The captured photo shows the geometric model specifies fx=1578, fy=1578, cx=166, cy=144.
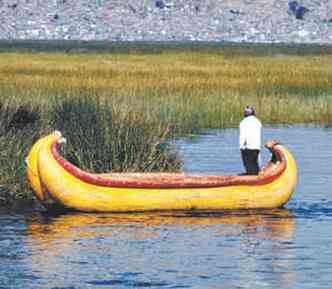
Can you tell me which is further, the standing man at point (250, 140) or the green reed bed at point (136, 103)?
the green reed bed at point (136, 103)

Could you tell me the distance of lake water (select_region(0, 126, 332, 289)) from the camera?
21859 mm

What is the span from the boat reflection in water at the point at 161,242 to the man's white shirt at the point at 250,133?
1270 mm

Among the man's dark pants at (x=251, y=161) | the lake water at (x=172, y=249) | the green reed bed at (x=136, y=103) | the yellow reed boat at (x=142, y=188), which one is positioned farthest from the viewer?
the green reed bed at (x=136, y=103)

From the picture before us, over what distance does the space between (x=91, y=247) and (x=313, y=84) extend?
1631 inches

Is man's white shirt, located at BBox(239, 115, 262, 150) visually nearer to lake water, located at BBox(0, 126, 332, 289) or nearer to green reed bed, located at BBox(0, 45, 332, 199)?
lake water, located at BBox(0, 126, 332, 289)

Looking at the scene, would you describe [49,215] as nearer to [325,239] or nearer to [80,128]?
[80,128]

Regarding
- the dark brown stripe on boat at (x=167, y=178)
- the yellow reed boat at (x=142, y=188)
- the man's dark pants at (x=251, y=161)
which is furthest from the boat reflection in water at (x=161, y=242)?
the man's dark pants at (x=251, y=161)

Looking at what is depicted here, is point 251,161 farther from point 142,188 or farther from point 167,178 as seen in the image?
point 142,188

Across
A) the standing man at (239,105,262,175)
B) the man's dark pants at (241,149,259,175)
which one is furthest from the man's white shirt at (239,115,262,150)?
the man's dark pants at (241,149,259,175)

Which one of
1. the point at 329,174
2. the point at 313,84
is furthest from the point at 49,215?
the point at 313,84

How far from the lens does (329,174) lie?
34844mm

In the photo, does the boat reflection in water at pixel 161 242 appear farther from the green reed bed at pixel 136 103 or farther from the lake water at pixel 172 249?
the green reed bed at pixel 136 103

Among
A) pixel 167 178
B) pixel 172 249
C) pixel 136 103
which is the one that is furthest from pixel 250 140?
pixel 136 103

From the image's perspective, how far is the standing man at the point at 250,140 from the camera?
2878cm
